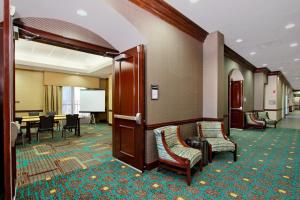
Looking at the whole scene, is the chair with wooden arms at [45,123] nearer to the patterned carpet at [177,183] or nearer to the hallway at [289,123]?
the patterned carpet at [177,183]

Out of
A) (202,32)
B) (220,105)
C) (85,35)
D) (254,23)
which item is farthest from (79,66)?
(254,23)

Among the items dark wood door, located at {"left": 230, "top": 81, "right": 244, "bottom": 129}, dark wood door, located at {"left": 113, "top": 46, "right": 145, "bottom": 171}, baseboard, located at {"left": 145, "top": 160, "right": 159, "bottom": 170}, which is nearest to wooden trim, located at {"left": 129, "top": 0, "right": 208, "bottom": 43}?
dark wood door, located at {"left": 113, "top": 46, "right": 145, "bottom": 171}

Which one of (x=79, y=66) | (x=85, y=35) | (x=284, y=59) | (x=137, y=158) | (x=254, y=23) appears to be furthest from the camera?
(x=79, y=66)

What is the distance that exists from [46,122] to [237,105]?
7.94 meters

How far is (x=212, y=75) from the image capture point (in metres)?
4.45

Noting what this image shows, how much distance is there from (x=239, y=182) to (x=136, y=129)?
198 centimetres

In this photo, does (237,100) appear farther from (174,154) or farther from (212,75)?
(174,154)

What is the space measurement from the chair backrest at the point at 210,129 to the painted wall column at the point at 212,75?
0.46 metres

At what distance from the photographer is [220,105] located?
4547 mm

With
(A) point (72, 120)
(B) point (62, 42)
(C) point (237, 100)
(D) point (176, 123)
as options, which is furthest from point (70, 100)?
(C) point (237, 100)

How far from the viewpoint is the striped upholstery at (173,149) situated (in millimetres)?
2781

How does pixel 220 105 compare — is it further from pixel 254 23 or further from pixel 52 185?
pixel 52 185

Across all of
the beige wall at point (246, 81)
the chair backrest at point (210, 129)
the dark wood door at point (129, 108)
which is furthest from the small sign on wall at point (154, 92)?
the beige wall at point (246, 81)

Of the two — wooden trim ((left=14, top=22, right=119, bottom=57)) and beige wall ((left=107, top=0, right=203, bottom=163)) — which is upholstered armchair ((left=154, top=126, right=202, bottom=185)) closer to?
beige wall ((left=107, top=0, right=203, bottom=163))
